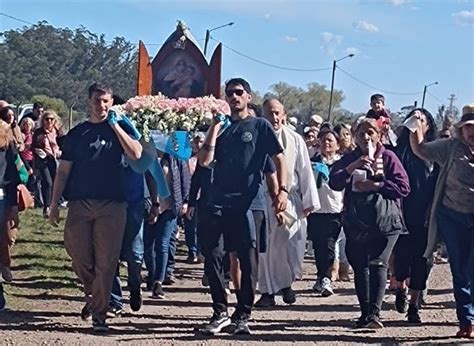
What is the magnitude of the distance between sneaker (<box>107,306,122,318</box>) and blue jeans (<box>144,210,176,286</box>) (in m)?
1.44

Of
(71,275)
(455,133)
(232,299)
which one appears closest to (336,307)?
(232,299)

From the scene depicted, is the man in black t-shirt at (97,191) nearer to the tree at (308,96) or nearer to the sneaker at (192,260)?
the sneaker at (192,260)

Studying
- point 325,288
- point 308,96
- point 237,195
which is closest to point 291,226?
A: point 325,288

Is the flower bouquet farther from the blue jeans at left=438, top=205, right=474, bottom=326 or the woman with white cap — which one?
the blue jeans at left=438, top=205, right=474, bottom=326

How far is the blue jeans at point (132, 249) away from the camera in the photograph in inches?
392

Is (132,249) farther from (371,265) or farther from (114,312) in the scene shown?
(371,265)

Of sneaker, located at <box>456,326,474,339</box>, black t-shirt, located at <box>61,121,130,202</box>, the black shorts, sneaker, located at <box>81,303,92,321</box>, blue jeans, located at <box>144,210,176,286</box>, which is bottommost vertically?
sneaker, located at <box>81,303,92,321</box>

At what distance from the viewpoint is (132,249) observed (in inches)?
399

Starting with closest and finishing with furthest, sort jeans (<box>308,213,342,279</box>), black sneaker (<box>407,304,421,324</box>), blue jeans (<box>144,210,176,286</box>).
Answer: black sneaker (<box>407,304,421,324</box>)
blue jeans (<box>144,210,176,286</box>)
jeans (<box>308,213,342,279</box>)

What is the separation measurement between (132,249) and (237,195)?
66.0 inches

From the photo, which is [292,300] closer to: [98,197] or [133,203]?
[133,203]

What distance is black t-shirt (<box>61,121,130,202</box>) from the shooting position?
29.2 ft

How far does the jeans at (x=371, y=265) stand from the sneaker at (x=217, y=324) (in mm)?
1221

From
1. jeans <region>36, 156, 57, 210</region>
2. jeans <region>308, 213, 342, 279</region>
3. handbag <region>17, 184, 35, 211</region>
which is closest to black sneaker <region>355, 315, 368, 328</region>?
jeans <region>308, 213, 342, 279</region>
